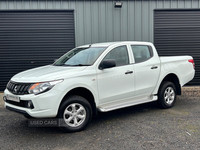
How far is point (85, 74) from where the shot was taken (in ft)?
13.6

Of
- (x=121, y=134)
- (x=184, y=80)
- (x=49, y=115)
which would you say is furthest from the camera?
(x=184, y=80)

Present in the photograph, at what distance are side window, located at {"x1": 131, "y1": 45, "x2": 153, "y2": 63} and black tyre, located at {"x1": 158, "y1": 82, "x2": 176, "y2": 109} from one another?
91 cm

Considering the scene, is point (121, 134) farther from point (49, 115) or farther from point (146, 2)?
point (146, 2)

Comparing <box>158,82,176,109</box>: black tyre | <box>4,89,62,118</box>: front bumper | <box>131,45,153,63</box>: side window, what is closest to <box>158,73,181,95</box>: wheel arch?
<box>158,82,176,109</box>: black tyre

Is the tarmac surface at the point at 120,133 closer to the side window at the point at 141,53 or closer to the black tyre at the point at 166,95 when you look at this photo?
the black tyre at the point at 166,95

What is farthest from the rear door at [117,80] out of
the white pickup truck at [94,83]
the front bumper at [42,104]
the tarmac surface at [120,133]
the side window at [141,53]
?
the front bumper at [42,104]

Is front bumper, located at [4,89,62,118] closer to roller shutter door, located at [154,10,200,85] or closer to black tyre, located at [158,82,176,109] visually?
black tyre, located at [158,82,176,109]

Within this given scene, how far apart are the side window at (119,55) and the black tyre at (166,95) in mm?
1384

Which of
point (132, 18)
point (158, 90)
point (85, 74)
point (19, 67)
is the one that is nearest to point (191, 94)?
point (158, 90)

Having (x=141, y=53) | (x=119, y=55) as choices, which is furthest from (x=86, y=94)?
(x=141, y=53)

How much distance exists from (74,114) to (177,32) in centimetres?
613

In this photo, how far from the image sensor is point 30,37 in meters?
7.86

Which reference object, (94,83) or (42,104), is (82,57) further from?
(42,104)

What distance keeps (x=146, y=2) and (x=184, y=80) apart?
3.66 m
